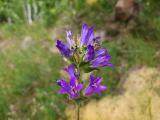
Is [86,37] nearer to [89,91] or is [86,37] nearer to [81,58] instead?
[81,58]

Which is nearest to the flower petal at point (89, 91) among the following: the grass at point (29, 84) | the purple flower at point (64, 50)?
the purple flower at point (64, 50)

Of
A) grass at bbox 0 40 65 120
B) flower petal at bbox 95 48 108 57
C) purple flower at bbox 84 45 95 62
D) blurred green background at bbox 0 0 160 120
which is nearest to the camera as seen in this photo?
purple flower at bbox 84 45 95 62

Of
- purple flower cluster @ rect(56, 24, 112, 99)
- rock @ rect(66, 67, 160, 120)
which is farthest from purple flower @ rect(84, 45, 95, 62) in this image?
rock @ rect(66, 67, 160, 120)

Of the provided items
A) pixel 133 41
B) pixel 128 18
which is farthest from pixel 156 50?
pixel 128 18

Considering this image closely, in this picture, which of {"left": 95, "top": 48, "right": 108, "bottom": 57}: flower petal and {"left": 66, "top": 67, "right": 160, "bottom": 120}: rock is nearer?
{"left": 95, "top": 48, "right": 108, "bottom": 57}: flower petal

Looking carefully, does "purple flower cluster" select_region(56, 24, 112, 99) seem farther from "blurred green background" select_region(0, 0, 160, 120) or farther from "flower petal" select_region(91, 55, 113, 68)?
"blurred green background" select_region(0, 0, 160, 120)

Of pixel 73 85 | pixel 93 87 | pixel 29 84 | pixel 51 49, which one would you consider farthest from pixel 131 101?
pixel 73 85
